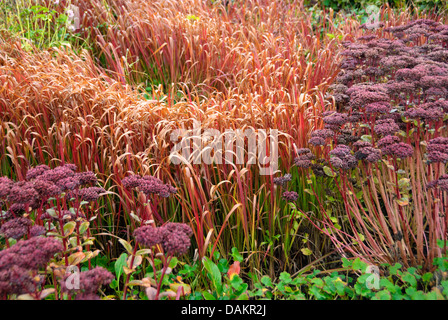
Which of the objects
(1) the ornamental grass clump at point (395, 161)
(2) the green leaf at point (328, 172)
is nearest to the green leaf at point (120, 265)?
(1) the ornamental grass clump at point (395, 161)

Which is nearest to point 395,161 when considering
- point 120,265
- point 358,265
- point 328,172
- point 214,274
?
point 328,172

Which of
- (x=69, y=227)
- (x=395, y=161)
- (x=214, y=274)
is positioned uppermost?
(x=395, y=161)

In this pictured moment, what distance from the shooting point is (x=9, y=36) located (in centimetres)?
394

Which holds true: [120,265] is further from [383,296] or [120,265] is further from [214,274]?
[383,296]

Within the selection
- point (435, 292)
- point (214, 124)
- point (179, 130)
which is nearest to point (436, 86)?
point (435, 292)

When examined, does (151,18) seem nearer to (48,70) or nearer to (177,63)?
(177,63)

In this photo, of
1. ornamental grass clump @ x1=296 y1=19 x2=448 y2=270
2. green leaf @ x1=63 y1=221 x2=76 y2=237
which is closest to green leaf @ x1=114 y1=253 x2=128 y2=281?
green leaf @ x1=63 y1=221 x2=76 y2=237

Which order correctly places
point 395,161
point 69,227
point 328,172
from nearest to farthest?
point 69,227
point 395,161
point 328,172

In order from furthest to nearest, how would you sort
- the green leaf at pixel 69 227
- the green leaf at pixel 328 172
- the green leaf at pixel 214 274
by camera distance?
1. the green leaf at pixel 328 172
2. the green leaf at pixel 214 274
3. the green leaf at pixel 69 227

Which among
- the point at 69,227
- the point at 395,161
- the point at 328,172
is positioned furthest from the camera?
the point at 328,172

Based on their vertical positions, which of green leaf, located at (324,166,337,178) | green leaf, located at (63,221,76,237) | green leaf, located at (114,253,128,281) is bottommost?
green leaf, located at (114,253,128,281)

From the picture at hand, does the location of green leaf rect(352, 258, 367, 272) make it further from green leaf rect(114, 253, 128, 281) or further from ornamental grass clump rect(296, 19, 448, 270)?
green leaf rect(114, 253, 128, 281)

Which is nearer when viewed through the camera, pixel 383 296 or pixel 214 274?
pixel 383 296

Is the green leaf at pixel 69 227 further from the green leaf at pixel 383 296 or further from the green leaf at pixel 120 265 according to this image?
the green leaf at pixel 383 296
